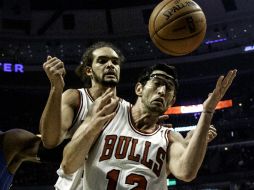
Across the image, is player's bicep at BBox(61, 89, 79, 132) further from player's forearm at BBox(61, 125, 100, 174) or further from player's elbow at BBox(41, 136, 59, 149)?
player's forearm at BBox(61, 125, 100, 174)

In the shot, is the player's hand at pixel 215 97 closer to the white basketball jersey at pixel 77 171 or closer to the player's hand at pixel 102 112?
the player's hand at pixel 102 112

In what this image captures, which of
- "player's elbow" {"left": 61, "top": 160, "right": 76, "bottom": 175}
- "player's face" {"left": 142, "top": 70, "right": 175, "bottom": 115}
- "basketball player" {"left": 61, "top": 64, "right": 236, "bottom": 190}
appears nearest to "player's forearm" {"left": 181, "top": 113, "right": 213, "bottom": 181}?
"basketball player" {"left": 61, "top": 64, "right": 236, "bottom": 190}

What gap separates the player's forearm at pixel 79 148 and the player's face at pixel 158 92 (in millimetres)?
575

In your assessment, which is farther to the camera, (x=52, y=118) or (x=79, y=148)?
(x=52, y=118)

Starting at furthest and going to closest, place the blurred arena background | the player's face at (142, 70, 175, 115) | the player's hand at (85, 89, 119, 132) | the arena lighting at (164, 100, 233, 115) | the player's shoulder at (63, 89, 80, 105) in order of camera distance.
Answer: the arena lighting at (164, 100, 233, 115) → the blurred arena background → the player's shoulder at (63, 89, 80, 105) → the player's face at (142, 70, 175, 115) → the player's hand at (85, 89, 119, 132)

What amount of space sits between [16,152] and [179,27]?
1.94m

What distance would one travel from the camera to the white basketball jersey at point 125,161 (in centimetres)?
299

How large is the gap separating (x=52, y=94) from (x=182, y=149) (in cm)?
107

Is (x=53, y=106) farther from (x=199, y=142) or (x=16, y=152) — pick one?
(x=199, y=142)

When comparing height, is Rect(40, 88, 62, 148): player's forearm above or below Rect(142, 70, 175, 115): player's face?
below

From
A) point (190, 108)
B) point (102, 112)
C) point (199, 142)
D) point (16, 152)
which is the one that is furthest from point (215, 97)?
point (190, 108)

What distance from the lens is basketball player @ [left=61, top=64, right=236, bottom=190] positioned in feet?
9.42

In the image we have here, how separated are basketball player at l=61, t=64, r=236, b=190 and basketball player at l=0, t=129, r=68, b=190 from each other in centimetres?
39

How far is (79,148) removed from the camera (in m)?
2.85
